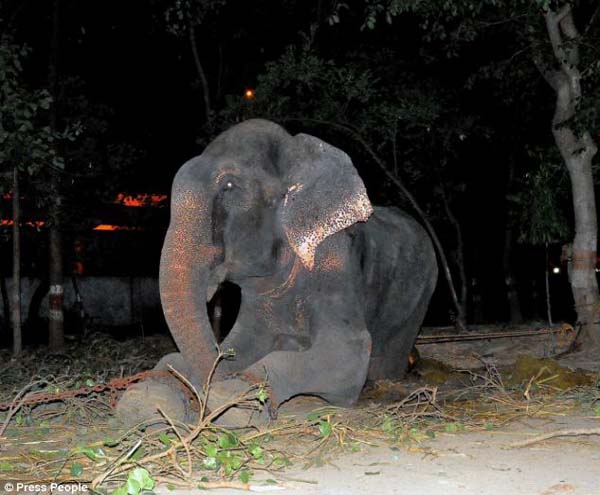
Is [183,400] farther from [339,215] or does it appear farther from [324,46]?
[324,46]

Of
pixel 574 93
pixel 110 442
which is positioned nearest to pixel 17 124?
pixel 110 442

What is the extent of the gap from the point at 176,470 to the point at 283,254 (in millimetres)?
2542

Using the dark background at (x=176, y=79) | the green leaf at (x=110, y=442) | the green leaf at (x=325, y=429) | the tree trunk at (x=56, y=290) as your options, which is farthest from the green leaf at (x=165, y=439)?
the dark background at (x=176, y=79)

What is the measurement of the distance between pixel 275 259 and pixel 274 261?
16 millimetres

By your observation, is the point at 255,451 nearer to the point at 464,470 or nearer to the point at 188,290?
the point at 464,470

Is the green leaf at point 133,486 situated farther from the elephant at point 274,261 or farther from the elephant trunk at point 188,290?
the elephant trunk at point 188,290

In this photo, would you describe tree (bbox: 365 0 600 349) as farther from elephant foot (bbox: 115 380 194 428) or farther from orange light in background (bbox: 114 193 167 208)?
orange light in background (bbox: 114 193 167 208)

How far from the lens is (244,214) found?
6.82 m

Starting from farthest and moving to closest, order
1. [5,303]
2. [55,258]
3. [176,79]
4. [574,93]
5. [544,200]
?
[176,79], [5,303], [55,258], [544,200], [574,93]

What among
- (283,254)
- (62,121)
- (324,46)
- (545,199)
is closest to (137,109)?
(324,46)

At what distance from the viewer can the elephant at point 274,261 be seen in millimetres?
6273

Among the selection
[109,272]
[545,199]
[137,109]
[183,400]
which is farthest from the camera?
[109,272]

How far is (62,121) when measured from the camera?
53.1 ft

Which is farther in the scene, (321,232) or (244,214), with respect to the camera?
(321,232)
